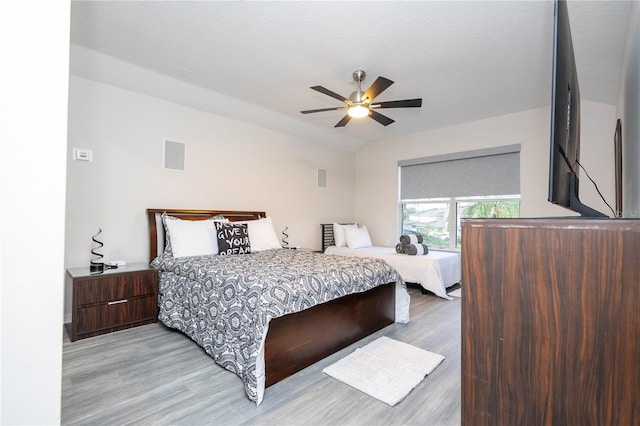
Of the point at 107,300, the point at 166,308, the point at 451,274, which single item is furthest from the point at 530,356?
the point at 451,274

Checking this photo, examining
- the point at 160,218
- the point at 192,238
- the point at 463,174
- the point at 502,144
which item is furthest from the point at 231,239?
the point at 502,144

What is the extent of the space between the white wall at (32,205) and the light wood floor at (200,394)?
111 cm

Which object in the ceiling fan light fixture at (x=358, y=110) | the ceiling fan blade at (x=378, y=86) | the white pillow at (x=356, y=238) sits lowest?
the white pillow at (x=356, y=238)

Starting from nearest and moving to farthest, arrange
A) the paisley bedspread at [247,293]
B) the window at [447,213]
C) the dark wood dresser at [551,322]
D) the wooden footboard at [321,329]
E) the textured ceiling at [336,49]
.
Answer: the dark wood dresser at [551,322], the paisley bedspread at [247,293], the wooden footboard at [321,329], the textured ceiling at [336,49], the window at [447,213]

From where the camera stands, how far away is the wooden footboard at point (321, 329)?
2105 mm

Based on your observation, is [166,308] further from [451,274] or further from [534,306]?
[451,274]

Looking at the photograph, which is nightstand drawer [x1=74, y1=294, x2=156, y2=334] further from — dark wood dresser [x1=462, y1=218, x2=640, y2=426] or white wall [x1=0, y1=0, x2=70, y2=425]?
dark wood dresser [x1=462, y1=218, x2=640, y2=426]

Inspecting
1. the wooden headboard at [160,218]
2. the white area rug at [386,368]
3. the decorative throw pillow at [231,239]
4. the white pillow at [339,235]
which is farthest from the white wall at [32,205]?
the white pillow at [339,235]

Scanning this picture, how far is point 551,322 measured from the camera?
0.75 meters

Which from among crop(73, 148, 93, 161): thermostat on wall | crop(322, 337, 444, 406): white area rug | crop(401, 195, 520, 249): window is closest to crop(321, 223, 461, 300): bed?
crop(401, 195, 520, 249): window

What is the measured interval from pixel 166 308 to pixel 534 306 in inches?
124

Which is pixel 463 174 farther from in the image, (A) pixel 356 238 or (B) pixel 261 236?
(B) pixel 261 236

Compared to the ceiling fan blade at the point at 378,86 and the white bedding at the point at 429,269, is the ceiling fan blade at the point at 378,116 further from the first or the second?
the white bedding at the point at 429,269

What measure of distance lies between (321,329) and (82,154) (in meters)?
3.01
